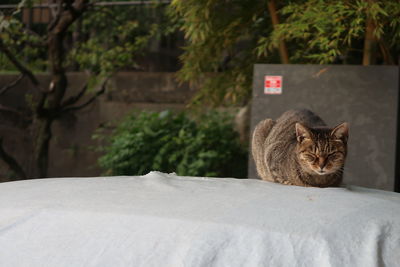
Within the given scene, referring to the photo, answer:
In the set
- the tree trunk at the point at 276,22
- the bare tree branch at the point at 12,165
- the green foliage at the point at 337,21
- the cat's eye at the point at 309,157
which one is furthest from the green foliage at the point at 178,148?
the cat's eye at the point at 309,157

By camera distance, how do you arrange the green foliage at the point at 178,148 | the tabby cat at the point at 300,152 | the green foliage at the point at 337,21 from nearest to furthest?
the tabby cat at the point at 300,152 → the green foliage at the point at 337,21 → the green foliage at the point at 178,148

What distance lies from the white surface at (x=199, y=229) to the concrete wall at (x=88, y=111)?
6.30 m

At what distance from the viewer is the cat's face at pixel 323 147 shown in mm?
2666

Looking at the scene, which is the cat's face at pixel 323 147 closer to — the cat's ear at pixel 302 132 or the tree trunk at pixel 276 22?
the cat's ear at pixel 302 132

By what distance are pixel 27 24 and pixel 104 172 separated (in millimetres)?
2329

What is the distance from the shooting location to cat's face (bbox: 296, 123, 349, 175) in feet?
8.75

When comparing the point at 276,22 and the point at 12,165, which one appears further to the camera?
the point at 12,165

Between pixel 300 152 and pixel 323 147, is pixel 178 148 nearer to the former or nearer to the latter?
pixel 300 152

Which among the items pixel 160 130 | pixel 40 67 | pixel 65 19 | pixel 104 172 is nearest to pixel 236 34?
pixel 160 130

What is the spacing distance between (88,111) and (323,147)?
6.05 metres

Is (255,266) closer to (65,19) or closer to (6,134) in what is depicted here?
(65,19)

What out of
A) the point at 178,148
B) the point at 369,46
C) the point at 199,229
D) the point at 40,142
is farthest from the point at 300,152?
the point at 40,142

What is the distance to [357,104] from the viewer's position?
516cm

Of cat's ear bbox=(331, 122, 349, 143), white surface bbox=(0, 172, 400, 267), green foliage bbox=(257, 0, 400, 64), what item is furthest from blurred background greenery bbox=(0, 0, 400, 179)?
white surface bbox=(0, 172, 400, 267)
